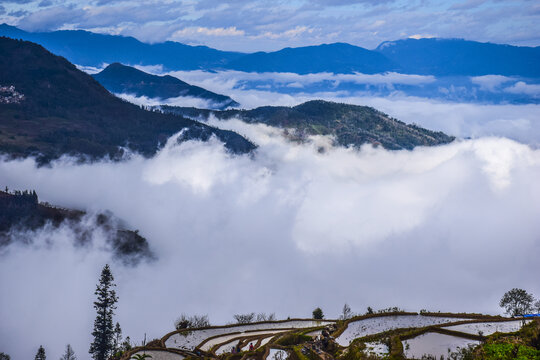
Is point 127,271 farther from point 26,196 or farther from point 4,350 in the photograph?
point 4,350

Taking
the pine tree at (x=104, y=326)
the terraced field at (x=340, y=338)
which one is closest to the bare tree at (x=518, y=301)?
the terraced field at (x=340, y=338)

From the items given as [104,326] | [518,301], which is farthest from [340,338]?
[518,301]

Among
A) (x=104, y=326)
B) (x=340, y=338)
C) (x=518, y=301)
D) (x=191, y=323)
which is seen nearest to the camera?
(x=340, y=338)

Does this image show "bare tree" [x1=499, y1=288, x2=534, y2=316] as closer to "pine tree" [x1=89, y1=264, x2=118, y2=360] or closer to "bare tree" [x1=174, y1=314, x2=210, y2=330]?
"bare tree" [x1=174, y1=314, x2=210, y2=330]

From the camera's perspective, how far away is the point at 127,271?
636 feet

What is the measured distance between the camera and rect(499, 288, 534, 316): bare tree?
78.3 metres

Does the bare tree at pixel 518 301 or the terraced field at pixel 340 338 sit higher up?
the bare tree at pixel 518 301

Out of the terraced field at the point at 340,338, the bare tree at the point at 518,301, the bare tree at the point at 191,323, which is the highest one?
the bare tree at the point at 191,323

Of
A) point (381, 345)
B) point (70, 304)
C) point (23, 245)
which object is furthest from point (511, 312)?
point (23, 245)

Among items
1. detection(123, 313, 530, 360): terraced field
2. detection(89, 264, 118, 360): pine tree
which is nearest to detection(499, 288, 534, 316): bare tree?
detection(123, 313, 530, 360): terraced field

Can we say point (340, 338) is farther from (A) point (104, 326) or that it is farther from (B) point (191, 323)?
(B) point (191, 323)

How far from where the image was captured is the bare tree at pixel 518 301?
257 ft

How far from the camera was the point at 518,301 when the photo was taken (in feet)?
259

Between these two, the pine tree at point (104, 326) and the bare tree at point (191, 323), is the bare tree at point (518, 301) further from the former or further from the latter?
the pine tree at point (104, 326)
